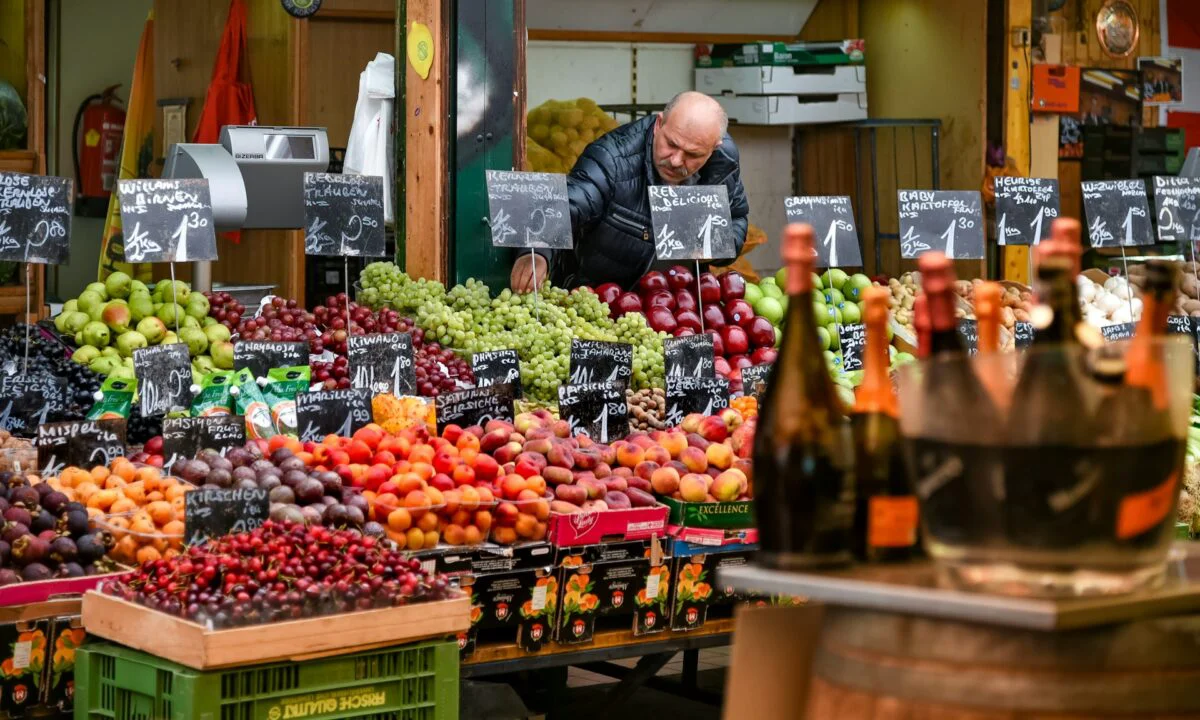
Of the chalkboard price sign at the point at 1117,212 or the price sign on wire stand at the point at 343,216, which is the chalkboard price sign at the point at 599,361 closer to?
the price sign on wire stand at the point at 343,216

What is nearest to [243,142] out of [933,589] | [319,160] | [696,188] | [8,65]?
[319,160]

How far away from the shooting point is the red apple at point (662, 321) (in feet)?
17.9

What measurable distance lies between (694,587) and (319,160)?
2.92 meters

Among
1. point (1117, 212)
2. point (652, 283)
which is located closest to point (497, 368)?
point (652, 283)

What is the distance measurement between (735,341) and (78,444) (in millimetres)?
2591

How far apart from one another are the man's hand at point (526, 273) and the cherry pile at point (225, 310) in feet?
3.40

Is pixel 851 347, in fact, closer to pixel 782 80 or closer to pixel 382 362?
pixel 382 362

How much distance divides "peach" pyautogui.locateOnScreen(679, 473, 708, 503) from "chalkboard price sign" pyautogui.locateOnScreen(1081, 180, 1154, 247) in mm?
2596

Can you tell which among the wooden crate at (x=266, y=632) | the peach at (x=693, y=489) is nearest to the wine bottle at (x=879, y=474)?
the wooden crate at (x=266, y=632)

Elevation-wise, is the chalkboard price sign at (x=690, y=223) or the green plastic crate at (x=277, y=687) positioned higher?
the chalkboard price sign at (x=690, y=223)

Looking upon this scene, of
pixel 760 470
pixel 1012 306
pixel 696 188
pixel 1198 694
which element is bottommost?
pixel 1198 694

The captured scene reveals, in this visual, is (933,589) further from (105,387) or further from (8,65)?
(8,65)

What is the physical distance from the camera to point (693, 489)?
12.2ft

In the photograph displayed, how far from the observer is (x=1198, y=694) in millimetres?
1334
